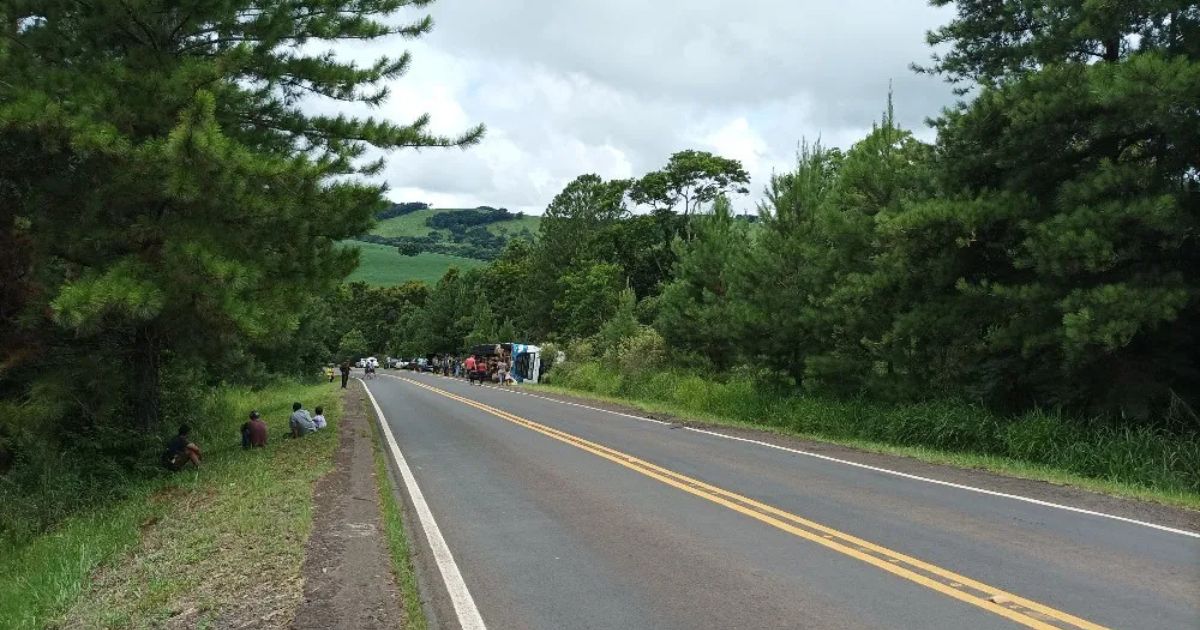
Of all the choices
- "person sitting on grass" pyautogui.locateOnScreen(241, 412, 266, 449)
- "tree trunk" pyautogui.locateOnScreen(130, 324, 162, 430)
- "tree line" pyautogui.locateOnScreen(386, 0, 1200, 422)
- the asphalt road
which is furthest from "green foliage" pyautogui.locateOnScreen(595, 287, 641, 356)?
the asphalt road

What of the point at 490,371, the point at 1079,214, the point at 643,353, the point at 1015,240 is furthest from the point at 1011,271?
the point at 490,371

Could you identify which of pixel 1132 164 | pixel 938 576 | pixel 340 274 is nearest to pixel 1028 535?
pixel 938 576

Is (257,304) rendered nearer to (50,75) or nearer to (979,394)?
(50,75)

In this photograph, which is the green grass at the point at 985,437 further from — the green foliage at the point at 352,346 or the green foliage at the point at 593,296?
the green foliage at the point at 352,346

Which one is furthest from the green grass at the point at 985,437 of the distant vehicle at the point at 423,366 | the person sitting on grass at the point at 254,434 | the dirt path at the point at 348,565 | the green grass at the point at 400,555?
the distant vehicle at the point at 423,366

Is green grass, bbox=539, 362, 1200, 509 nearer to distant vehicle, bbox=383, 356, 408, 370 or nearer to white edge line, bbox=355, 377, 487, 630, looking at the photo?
white edge line, bbox=355, 377, 487, 630

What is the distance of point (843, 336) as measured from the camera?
1923 cm

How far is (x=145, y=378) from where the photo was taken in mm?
15352

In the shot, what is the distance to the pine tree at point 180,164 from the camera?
11.7 meters

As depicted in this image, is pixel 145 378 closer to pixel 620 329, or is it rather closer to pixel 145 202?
pixel 145 202

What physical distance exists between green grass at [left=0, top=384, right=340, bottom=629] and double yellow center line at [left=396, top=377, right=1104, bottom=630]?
4.40 metres

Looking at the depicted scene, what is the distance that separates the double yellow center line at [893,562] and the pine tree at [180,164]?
7010mm

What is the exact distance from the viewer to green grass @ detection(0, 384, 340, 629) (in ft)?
19.9

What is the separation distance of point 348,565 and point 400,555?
568mm
